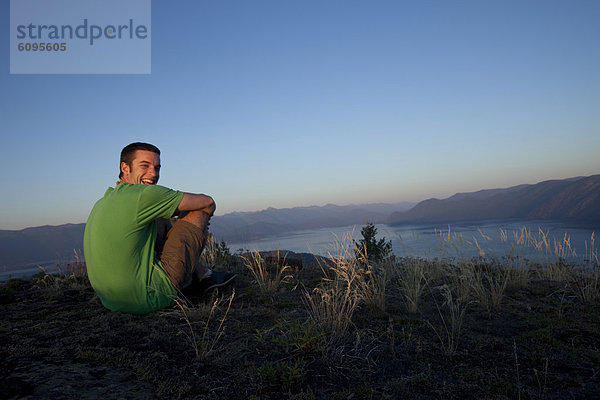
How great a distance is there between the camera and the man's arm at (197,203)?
273cm

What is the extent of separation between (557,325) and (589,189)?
3210 cm

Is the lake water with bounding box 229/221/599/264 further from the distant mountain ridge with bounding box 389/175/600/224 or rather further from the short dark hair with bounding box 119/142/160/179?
the distant mountain ridge with bounding box 389/175/600/224

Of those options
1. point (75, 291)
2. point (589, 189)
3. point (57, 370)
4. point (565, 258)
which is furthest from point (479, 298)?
point (589, 189)

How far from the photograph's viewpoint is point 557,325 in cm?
282

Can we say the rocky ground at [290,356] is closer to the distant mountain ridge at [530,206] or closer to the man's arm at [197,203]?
the man's arm at [197,203]

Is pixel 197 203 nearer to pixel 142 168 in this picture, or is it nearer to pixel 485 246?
pixel 142 168

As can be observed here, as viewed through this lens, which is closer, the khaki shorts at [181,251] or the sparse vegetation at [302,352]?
the sparse vegetation at [302,352]

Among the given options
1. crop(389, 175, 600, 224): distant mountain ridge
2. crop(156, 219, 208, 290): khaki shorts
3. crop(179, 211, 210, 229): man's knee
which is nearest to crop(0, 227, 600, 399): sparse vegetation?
crop(156, 219, 208, 290): khaki shorts

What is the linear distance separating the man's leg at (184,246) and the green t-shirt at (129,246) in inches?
3.7

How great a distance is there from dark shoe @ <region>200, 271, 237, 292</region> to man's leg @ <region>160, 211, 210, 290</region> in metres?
0.27

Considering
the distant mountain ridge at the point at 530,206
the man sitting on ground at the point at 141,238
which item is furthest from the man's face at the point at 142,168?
the distant mountain ridge at the point at 530,206

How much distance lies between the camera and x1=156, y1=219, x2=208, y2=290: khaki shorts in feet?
9.36

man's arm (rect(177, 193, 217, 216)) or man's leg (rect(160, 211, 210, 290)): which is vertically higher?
man's arm (rect(177, 193, 217, 216))

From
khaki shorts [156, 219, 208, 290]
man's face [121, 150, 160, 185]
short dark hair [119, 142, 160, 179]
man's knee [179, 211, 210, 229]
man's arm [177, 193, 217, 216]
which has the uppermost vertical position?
short dark hair [119, 142, 160, 179]
